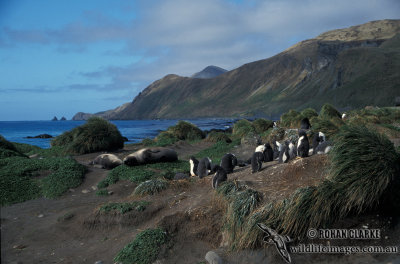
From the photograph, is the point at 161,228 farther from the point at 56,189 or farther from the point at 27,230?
the point at 56,189

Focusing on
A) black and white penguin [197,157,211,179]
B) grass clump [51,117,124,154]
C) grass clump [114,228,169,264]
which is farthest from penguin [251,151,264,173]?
grass clump [51,117,124,154]

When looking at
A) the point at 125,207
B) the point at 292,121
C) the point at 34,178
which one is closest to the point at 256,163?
the point at 125,207

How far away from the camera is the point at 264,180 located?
6863mm

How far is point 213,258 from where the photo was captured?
5184mm

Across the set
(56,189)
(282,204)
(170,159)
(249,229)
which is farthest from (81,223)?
(170,159)

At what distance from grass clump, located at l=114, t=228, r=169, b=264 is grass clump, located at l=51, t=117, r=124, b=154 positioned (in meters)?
11.3

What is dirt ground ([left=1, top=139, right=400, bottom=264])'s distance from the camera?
5184 millimetres

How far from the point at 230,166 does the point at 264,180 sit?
6.82ft

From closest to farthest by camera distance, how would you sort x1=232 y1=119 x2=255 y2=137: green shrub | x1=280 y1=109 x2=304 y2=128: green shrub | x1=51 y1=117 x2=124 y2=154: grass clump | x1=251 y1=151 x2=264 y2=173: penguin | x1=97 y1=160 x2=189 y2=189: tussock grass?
1. x1=251 y1=151 x2=264 y2=173: penguin
2. x1=97 y1=160 x2=189 y2=189: tussock grass
3. x1=51 y1=117 x2=124 y2=154: grass clump
4. x1=280 y1=109 x2=304 y2=128: green shrub
5. x1=232 y1=119 x2=255 y2=137: green shrub

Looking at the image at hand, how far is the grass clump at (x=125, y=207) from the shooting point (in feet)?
23.4

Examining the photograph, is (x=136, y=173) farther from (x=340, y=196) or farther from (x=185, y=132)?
(x=185, y=132)

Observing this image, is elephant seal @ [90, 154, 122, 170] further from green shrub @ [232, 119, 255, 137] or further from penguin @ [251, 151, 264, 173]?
green shrub @ [232, 119, 255, 137]

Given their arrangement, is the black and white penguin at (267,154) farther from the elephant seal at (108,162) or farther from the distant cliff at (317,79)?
the distant cliff at (317,79)

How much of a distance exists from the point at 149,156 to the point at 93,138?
5.39m
